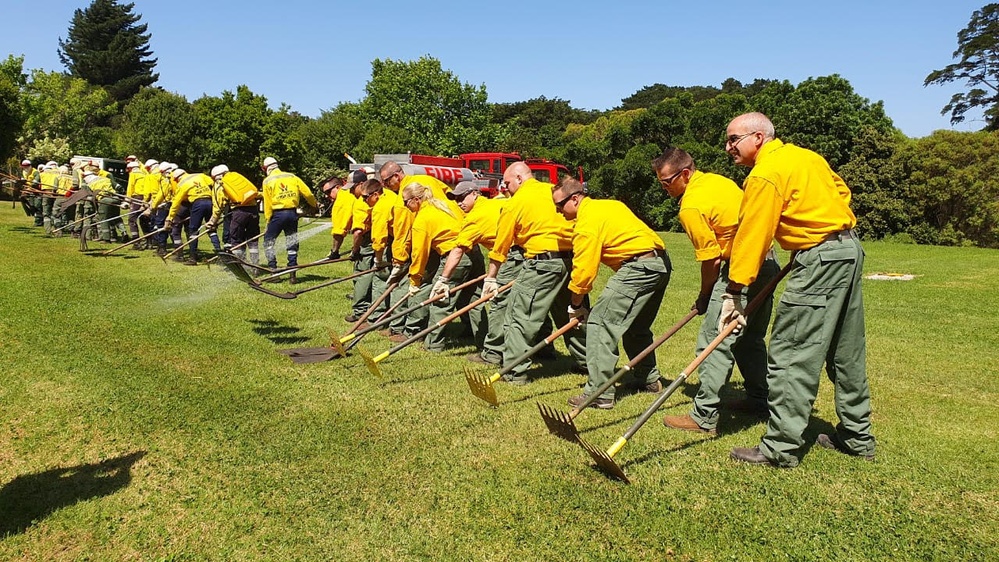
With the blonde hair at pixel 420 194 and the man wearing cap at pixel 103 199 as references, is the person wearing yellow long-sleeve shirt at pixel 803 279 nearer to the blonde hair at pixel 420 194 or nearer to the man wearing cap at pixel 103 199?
the blonde hair at pixel 420 194

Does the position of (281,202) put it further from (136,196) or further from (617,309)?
(617,309)

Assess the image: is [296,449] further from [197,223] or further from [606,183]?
[606,183]

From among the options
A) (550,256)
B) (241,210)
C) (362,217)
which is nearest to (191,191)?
(241,210)

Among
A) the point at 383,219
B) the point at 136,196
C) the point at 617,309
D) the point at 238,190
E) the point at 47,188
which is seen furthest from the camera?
the point at 47,188

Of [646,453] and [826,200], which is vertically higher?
[826,200]

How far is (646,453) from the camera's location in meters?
4.48

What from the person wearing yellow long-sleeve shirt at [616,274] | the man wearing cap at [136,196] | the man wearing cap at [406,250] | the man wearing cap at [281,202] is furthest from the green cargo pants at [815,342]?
the man wearing cap at [136,196]

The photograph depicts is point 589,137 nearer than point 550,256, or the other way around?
point 550,256

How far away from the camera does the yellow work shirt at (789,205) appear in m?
3.96

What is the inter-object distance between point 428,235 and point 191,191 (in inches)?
317

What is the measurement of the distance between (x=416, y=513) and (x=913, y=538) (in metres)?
2.62

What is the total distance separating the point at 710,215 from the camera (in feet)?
15.9

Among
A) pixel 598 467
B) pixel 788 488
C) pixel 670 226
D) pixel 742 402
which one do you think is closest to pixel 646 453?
pixel 598 467

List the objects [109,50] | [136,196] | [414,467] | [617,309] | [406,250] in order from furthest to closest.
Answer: [109,50] < [136,196] < [406,250] < [617,309] < [414,467]
